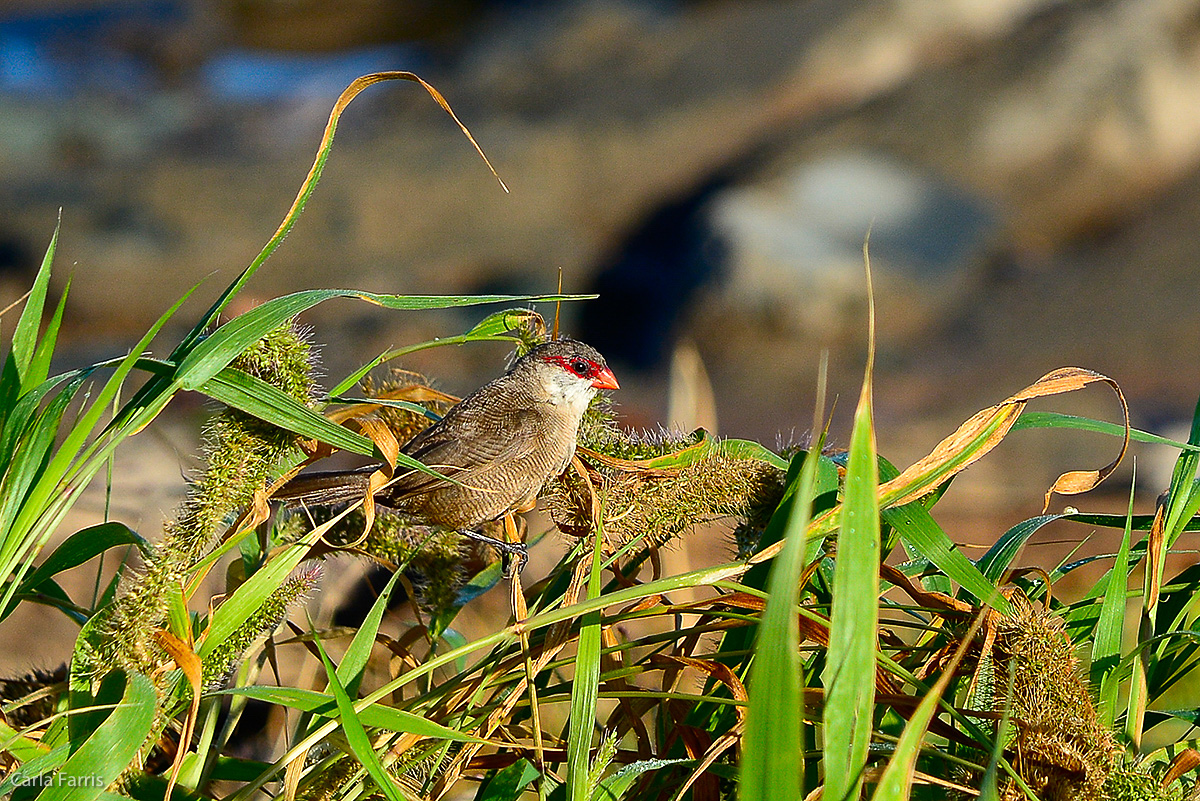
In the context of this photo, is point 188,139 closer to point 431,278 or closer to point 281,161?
point 281,161

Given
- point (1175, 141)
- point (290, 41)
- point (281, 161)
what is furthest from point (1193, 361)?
point (290, 41)

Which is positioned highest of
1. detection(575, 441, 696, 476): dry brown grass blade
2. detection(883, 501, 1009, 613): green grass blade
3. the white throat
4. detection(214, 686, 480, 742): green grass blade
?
the white throat

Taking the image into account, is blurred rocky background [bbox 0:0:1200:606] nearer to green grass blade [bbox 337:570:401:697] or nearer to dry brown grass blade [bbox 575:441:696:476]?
dry brown grass blade [bbox 575:441:696:476]

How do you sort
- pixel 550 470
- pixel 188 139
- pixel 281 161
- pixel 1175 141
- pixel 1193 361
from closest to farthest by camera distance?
pixel 550 470 < pixel 1193 361 < pixel 1175 141 < pixel 281 161 < pixel 188 139

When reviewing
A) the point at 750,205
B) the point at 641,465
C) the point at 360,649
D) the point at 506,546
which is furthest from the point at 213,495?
the point at 750,205

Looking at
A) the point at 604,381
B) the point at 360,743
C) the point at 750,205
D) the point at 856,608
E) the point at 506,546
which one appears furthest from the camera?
the point at 750,205

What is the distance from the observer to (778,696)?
1077mm

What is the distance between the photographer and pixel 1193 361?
961 centimetres

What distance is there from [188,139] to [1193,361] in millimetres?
16847

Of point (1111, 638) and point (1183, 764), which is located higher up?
point (1111, 638)

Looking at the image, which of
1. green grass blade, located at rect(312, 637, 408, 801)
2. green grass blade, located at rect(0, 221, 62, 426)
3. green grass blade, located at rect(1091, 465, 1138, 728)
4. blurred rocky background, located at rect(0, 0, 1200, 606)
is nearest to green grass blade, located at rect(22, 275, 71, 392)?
green grass blade, located at rect(0, 221, 62, 426)

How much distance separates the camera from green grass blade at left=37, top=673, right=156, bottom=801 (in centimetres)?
147

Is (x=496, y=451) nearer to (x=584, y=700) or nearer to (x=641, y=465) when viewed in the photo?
(x=641, y=465)

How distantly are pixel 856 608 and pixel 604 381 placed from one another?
180 centimetres
